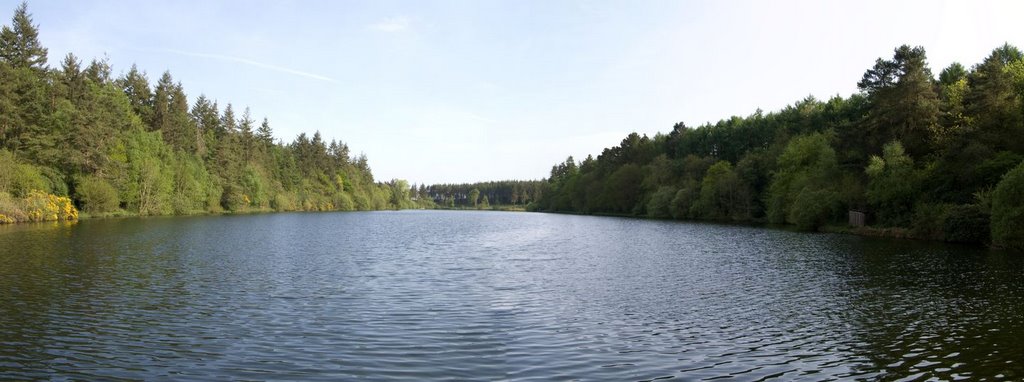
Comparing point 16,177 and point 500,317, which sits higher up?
point 16,177

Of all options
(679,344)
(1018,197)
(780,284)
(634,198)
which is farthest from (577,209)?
(679,344)

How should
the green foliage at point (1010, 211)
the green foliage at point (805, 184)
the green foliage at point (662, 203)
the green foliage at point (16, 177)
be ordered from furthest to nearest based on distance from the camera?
the green foliage at point (662, 203) < the green foliage at point (805, 184) < the green foliage at point (16, 177) < the green foliage at point (1010, 211)

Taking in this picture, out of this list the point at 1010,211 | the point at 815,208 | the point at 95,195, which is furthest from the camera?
the point at 95,195

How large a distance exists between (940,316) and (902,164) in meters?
40.5

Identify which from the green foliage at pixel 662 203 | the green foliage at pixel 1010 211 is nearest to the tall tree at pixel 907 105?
the green foliage at pixel 1010 211

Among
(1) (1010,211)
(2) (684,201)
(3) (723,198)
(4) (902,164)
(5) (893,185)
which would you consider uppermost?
(4) (902,164)

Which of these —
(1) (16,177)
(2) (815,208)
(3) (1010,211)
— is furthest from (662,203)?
(1) (16,177)

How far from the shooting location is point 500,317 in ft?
54.2

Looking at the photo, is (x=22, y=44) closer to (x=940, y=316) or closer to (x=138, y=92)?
(x=138, y=92)

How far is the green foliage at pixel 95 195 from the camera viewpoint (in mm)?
69062

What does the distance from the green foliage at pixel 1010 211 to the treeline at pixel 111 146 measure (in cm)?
7390

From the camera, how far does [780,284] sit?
75.9 feet

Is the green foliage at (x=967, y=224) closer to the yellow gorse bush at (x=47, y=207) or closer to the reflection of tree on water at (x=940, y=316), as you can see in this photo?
the reflection of tree on water at (x=940, y=316)

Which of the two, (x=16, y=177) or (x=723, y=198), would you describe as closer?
(x=16, y=177)
